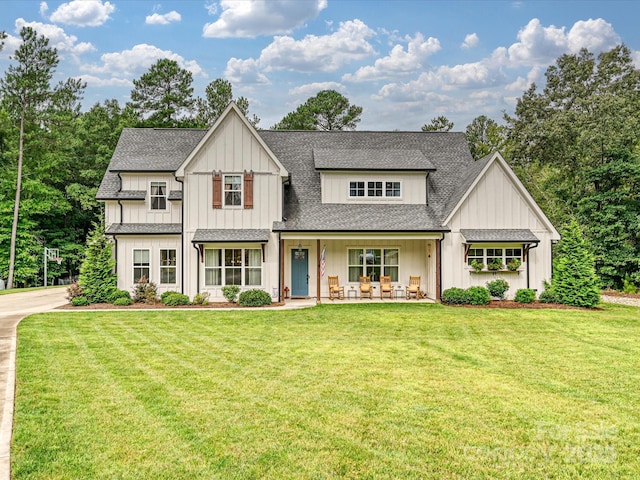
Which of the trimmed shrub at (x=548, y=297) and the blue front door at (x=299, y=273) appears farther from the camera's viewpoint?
the blue front door at (x=299, y=273)

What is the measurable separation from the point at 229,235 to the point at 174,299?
3352 millimetres

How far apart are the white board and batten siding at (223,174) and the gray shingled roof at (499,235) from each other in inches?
321

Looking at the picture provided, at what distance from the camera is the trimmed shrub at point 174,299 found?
18344 millimetres

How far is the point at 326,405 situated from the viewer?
640 cm

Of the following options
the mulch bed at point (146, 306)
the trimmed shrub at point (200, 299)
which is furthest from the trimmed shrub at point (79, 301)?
the trimmed shrub at point (200, 299)

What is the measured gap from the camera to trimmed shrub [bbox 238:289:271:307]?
60.0ft

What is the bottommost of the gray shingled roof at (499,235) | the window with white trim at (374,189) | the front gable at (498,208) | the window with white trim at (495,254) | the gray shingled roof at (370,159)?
the window with white trim at (495,254)

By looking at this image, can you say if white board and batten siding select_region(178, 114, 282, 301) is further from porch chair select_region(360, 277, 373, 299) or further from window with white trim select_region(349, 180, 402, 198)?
porch chair select_region(360, 277, 373, 299)

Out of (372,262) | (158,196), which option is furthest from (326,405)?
(158,196)

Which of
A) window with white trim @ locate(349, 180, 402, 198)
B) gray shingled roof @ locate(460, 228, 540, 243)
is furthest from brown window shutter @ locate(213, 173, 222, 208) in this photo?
gray shingled roof @ locate(460, 228, 540, 243)

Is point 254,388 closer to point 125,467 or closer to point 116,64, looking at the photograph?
point 125,467

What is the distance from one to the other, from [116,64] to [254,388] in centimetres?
Answer: 4401

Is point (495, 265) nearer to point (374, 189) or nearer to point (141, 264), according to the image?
point (374, 189)

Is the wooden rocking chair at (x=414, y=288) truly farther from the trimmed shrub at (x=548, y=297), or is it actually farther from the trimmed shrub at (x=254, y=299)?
the trimmed shrub at (x=254, y=299)
